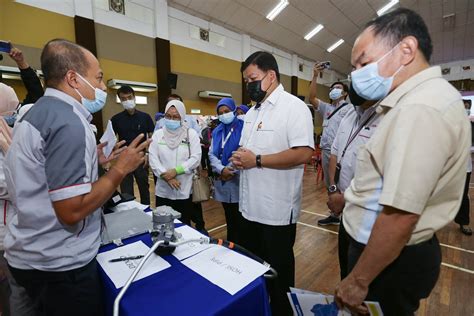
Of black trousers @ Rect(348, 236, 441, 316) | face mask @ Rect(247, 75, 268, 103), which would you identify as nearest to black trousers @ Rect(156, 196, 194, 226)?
face mask @ Rect(247, 75, 268, 103)

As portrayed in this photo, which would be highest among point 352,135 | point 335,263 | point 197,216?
point 352,135

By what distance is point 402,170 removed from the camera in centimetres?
69

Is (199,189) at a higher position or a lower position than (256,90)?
lower

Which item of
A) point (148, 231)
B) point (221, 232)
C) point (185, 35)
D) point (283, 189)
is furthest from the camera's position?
point (185, 35)

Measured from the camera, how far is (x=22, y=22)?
5164 millimetres

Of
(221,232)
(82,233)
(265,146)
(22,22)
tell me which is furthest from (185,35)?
(82,233)

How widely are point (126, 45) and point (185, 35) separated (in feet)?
6.72

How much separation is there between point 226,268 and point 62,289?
24.4 inches

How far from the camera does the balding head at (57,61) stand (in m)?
0.95

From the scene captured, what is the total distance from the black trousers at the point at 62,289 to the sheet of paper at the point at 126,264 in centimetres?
9

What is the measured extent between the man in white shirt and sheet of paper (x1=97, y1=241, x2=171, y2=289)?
0.66 m

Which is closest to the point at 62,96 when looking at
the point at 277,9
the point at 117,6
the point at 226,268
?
the point at 226,268

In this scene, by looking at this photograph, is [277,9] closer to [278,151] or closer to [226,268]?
[278,151]

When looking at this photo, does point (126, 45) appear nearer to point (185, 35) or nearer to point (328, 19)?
point (185, 35)
